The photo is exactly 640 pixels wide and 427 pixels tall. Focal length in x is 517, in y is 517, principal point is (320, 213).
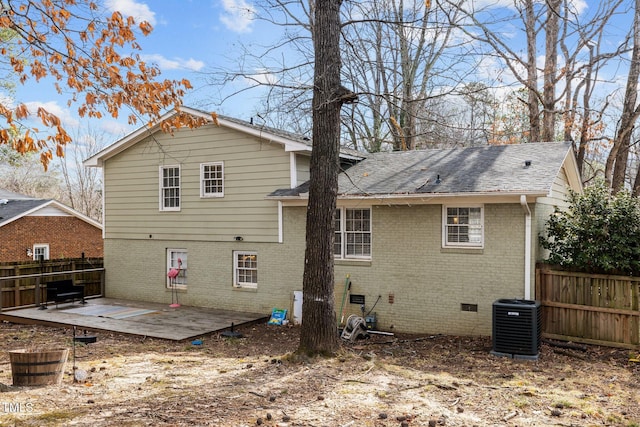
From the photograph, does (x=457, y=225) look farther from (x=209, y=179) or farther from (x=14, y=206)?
(x=14, y=206)

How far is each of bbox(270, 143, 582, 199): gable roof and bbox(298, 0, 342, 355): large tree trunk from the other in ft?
5.18

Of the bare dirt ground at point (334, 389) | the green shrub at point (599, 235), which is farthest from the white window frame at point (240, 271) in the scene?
the green shrub at point (599, 235)

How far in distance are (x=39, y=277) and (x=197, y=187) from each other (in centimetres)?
536

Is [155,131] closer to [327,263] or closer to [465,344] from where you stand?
[327,263]

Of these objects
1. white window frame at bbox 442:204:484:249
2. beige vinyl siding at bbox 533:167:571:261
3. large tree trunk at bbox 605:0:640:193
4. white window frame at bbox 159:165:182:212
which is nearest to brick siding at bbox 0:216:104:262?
white window frame at bbox 159:165:182:212

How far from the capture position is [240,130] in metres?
14.4

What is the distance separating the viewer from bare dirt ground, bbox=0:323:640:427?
554 cm

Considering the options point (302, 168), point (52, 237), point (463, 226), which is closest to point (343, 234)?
point (302, 168)

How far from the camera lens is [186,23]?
481 inches

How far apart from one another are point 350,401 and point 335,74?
5149 mm

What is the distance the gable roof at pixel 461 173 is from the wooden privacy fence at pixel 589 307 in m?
1.95

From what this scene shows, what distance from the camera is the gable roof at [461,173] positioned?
10953 mm

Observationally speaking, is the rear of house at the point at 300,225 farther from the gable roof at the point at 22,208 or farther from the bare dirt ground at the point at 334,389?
the gable roof at the point at 22,208

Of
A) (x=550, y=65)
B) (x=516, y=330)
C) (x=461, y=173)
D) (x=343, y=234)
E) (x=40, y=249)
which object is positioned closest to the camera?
(x=516, y=330)
